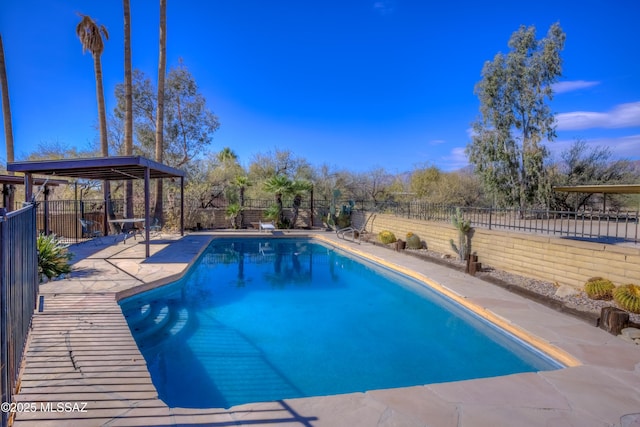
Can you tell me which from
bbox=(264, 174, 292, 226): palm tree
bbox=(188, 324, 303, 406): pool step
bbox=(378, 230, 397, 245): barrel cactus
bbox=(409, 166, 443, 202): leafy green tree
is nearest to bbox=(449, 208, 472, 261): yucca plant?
bbox=(378, 230, 397, 245): barrel cactus

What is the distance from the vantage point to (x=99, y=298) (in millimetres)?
5426

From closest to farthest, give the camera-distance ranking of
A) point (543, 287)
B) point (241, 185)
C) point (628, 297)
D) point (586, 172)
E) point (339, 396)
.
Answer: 1. point (339, 396)
2. point (628, 297)
3. point (543, 287)
4. point (241, 185)
5. point (586, 172)

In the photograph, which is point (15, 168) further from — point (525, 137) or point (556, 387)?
point (525, 137)

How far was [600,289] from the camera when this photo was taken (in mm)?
5727

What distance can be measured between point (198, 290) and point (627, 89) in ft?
60.8

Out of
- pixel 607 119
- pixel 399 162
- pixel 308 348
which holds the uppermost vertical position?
pixel 607 119

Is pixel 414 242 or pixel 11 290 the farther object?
pixel 414 242

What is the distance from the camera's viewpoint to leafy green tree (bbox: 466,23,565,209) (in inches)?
615

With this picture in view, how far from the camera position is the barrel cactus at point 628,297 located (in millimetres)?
5109

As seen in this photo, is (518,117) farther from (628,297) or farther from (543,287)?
(628,297)

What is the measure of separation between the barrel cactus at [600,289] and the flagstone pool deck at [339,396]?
1.14 m

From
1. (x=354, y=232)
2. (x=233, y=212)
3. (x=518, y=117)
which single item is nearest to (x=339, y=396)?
(x=354, y=232)

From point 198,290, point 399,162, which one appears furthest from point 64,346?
point 399,162

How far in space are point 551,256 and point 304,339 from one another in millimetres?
5193
